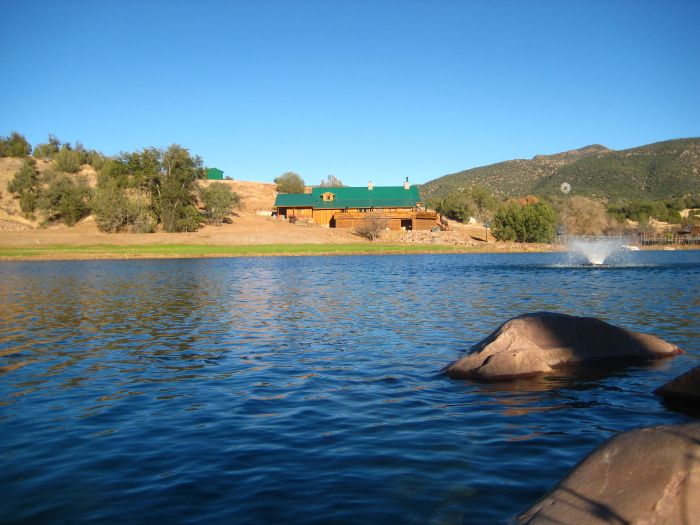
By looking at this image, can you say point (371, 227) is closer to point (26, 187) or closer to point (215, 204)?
point (215, 204)

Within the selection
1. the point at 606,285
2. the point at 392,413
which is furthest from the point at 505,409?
the point at 606,285

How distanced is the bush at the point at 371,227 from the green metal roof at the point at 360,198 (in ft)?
31.8

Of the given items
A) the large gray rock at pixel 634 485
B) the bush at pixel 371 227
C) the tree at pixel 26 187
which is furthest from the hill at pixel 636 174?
the large gray rock at pixel 634 485

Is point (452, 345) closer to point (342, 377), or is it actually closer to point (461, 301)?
point (342, 377)

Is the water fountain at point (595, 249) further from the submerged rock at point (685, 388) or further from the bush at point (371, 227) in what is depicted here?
the submerged rock at point (685, 388)

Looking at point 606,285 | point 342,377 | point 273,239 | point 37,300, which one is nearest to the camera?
point 342,377

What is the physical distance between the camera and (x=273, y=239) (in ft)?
282

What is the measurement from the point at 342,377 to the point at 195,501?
586 centimetres

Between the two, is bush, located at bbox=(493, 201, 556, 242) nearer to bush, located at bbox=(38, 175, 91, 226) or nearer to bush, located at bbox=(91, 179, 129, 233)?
bush, located at bbox=(91, 179, 129, 233)

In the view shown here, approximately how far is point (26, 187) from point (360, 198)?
51.6 metres

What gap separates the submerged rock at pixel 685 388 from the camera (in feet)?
32.5

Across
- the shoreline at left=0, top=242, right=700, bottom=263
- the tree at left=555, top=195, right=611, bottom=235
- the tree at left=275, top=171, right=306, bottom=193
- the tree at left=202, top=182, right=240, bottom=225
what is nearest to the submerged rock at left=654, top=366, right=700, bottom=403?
the shoreline at left=0, top=242, right=700, bottom=263

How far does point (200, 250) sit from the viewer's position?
72938 mm

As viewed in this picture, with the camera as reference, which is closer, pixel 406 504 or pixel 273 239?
pixel 406 504
